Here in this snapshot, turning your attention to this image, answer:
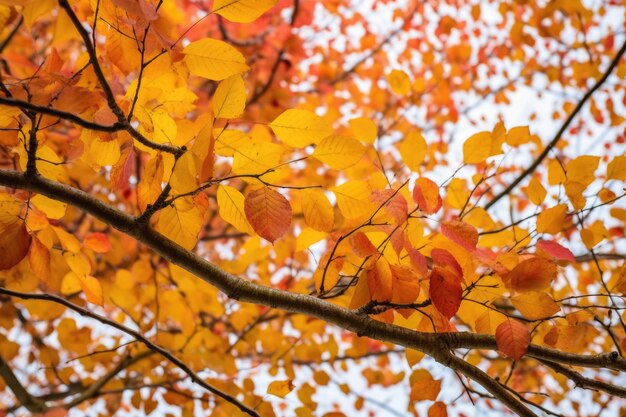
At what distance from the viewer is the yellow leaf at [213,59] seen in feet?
3.30

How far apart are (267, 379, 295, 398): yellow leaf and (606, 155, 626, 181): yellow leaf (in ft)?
3.81

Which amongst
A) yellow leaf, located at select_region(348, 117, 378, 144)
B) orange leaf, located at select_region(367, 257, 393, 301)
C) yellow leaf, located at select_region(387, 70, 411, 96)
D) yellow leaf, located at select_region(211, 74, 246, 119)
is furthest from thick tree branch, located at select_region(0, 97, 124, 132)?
yellow leaf, located at select_region(387, 70, 411, 96)

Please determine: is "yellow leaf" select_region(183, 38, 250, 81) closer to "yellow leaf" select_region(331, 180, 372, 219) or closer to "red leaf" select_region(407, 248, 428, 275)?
"yellow leaf" select_region(331, 180, 372, 219)

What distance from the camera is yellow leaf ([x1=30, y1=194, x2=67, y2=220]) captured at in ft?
3.85

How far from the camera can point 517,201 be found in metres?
5.13

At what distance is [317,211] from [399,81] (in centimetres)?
110

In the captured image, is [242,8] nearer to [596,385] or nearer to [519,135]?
[519,135]

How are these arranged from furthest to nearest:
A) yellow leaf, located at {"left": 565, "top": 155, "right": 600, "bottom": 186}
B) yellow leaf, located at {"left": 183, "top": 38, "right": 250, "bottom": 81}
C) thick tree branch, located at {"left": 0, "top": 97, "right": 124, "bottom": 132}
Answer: yellow leaf, located at {"left": 565, "top": 155, "right": 600, "bottom": 186}
yellow leaf, located at {"left": 183, "top": 38, "right": 250, "bottom": 81}
thick tree branch, located at {"left": 0, "top": 97, "right": 124, "bottom": 132}

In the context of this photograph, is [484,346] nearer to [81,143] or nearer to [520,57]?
[81,143]

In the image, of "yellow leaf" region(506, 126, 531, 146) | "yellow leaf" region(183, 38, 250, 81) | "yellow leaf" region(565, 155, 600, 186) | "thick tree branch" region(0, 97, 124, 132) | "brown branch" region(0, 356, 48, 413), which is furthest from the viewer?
"brown branch" region(0, 356, 48, 413)

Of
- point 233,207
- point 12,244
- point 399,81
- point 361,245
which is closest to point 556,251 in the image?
point 361,245

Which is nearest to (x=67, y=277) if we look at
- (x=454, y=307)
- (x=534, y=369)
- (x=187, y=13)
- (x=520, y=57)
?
(x=454, y=307)

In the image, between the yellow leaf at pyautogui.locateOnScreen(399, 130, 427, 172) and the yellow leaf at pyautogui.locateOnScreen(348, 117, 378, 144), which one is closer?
the yellow leaf at pyautogui.locateOnScreen(399, 130, 427, 172)

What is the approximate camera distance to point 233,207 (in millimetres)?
1111
